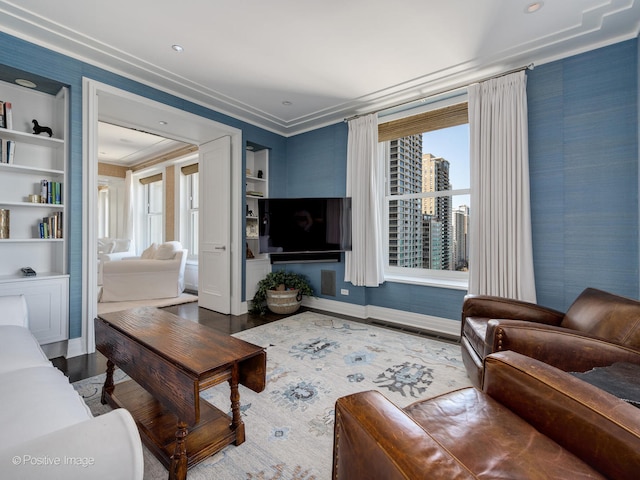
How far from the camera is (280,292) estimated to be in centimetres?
412

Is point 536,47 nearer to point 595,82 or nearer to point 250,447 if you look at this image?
point 595,82

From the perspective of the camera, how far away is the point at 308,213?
4.11 meters

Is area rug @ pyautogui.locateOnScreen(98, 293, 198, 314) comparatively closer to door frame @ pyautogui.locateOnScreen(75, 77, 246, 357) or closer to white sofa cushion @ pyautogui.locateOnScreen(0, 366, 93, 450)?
door frame @ pyautogui.locateOnScreen(75, 77, 246, 357)

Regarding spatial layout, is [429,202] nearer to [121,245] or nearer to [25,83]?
[25,83]

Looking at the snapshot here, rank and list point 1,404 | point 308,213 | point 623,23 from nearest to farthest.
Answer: point 1,404 < point 623,23 < point 308,213

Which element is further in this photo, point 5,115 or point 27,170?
point 27,170

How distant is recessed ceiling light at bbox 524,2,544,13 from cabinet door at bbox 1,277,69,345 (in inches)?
166

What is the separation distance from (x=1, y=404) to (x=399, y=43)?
3.25 m

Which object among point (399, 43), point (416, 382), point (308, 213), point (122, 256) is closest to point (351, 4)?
point (399, 43)

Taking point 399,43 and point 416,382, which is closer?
point 416,382

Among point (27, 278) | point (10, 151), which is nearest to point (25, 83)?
point (10, 151)

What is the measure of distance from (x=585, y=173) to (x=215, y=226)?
4.16 m

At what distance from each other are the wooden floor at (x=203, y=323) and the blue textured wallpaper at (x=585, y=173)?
4.11ft

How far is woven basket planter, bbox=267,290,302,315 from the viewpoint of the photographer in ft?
13.5
